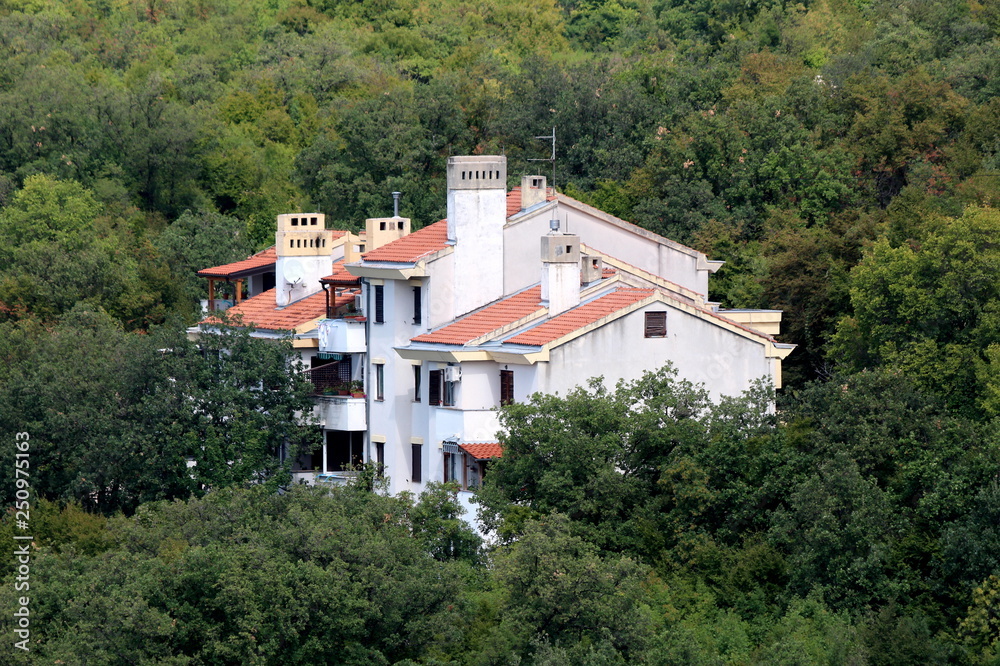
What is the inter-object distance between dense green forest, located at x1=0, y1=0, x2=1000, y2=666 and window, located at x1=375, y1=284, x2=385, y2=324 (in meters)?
2.56

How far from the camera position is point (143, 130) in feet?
287

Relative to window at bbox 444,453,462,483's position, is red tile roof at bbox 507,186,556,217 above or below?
above

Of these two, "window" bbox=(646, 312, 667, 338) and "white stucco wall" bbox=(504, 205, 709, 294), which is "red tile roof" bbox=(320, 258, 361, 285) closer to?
"white stucco wall" bbox=(504, 205, 709, 294)

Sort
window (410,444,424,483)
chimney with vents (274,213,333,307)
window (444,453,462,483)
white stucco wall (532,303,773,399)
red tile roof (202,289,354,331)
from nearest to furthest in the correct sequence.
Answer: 1. white stucco wall (532,303,773,399)
2. window (444,453,462,483)
3. window (410,444,424,483)
4. red tile roof (202,289,354,331)
5. chimney with vents (274,213,333,307)

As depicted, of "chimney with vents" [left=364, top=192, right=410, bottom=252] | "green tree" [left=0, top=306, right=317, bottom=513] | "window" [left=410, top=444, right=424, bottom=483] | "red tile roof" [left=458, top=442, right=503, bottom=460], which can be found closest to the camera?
"red tile roof" [left=458, top=442, right=503, bottom=460]

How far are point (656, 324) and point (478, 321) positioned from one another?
16.1 ft

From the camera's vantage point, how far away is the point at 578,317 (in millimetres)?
51219

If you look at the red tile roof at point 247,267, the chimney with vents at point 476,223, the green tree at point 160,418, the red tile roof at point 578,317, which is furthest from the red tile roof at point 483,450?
the red tile roof at point 247,267

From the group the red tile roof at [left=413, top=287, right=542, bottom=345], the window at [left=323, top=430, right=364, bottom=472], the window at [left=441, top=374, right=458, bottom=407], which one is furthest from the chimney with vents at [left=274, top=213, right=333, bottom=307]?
the window at [left=441, top=374, right=458, bottom=407]

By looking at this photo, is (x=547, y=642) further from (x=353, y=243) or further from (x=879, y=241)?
(x=353, y=243)

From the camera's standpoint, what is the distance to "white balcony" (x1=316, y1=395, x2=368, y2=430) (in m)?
56.2

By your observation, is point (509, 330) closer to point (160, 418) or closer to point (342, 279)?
point (342, 279)

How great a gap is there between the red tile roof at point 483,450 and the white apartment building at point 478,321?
5 centimetres

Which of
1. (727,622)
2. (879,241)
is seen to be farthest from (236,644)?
(879,241)
